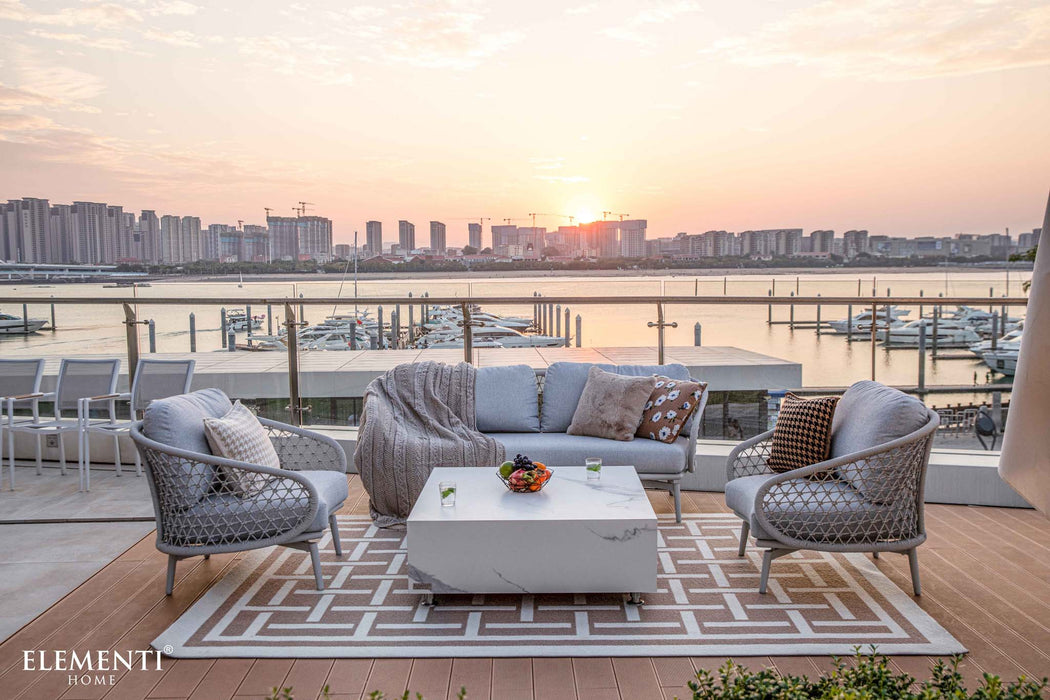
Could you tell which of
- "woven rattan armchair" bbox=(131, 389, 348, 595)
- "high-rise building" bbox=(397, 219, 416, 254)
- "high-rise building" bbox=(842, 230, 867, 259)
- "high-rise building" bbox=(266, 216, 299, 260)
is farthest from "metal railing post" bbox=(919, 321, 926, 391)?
"high-rise building" bbox=(266, 216, 299, 260)

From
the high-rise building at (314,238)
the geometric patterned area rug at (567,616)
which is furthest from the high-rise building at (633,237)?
the geometric patterned area rug at (567,616)

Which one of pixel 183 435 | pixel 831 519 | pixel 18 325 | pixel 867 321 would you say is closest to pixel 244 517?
pixel 183 435

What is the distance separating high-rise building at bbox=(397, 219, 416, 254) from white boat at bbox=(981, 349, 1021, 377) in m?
5.68

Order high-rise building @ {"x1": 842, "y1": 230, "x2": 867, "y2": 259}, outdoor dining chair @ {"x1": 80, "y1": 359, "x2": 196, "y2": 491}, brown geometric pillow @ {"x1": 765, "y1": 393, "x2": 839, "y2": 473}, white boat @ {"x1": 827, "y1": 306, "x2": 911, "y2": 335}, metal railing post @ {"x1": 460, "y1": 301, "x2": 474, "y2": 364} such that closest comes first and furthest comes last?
brown geometric pillow @ {"x1": 765, "y1": 393, "x2": 839, "y2": 473}
white boat @ {"x1": 827, "y1": 306, "x2": 911, "y2": 335}
outdoor dining chair @ {"x1": 80, "y1": 359, "x2": 196, "y2": 491}
metal railing post @ {"x1": 460, "y1": 301, "x2": 474, "y2": 364}
high-rise building @ {"x1": 842, "y1": 230, "x2": 867, "y2": 259}

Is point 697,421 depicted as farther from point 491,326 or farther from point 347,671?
point 347,671

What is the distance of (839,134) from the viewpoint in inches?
274

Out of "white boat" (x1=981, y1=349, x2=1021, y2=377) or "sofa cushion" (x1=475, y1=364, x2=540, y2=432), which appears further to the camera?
"white boat" (x1=981, y1=349, x2=1021, y2=377)

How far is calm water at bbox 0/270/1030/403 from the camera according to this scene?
508 centimetres

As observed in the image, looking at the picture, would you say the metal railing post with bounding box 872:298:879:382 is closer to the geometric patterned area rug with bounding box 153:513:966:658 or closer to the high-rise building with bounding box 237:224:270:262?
the geometric patterned area rug with bounding box 153:513:966:658

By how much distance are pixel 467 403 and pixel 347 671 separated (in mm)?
2142

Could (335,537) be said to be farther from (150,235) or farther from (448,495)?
(150,235)

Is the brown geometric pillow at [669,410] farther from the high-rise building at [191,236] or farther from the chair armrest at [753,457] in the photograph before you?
the high-rise building at [191,236]

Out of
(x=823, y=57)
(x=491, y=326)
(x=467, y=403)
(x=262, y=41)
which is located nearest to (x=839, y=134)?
(x=823, y=57)

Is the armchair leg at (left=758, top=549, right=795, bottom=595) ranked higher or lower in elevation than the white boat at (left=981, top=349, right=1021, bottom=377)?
lower
